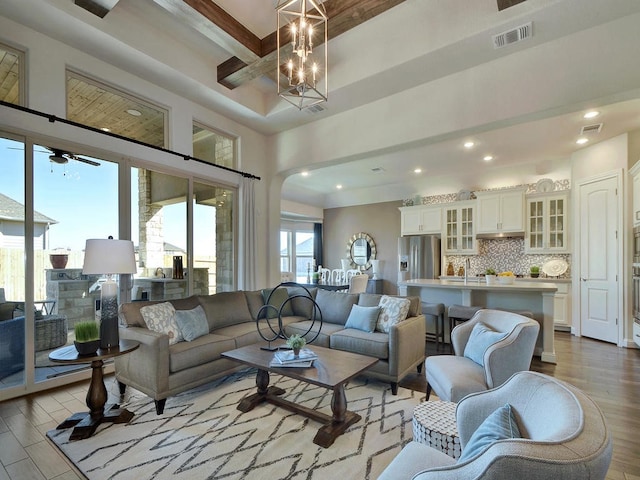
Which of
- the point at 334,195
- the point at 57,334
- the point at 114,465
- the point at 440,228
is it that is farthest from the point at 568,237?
the point at 57,334

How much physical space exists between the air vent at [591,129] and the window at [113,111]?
5.96 meters

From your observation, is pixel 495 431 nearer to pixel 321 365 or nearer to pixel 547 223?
pixel 321 365

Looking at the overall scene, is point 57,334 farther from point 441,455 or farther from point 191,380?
point 441,455

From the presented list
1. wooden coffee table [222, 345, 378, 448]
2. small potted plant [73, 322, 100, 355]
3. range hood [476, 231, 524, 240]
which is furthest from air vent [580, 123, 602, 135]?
small potted plant [73, 322, 100, 355]

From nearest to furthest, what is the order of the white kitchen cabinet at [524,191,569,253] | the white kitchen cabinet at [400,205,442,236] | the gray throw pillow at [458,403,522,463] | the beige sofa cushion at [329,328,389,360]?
the gray throw pillow at [458,403,522,463] < the beige sofa cushion at [329,328,389,360] < the white kitchen cabinet at [524,191,569,253] < the white kitchen cabinet at [400,205,442,236]

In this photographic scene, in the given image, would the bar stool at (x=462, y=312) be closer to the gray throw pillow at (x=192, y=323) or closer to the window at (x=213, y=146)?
the gray throw pillow at (x=192, y=323)

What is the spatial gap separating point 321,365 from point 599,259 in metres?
5.22

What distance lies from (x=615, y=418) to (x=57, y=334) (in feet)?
17.6

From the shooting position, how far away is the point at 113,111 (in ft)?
12.6

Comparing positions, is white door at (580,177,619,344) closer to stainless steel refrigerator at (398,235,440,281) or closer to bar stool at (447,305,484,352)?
bar stool at (447,305,484,352)

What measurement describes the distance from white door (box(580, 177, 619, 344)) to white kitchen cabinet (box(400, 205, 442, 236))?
265 centimetres

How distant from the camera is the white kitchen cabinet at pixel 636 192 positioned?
447cm

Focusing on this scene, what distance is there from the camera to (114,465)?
2.02 metres

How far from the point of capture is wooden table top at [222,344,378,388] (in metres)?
2.28
